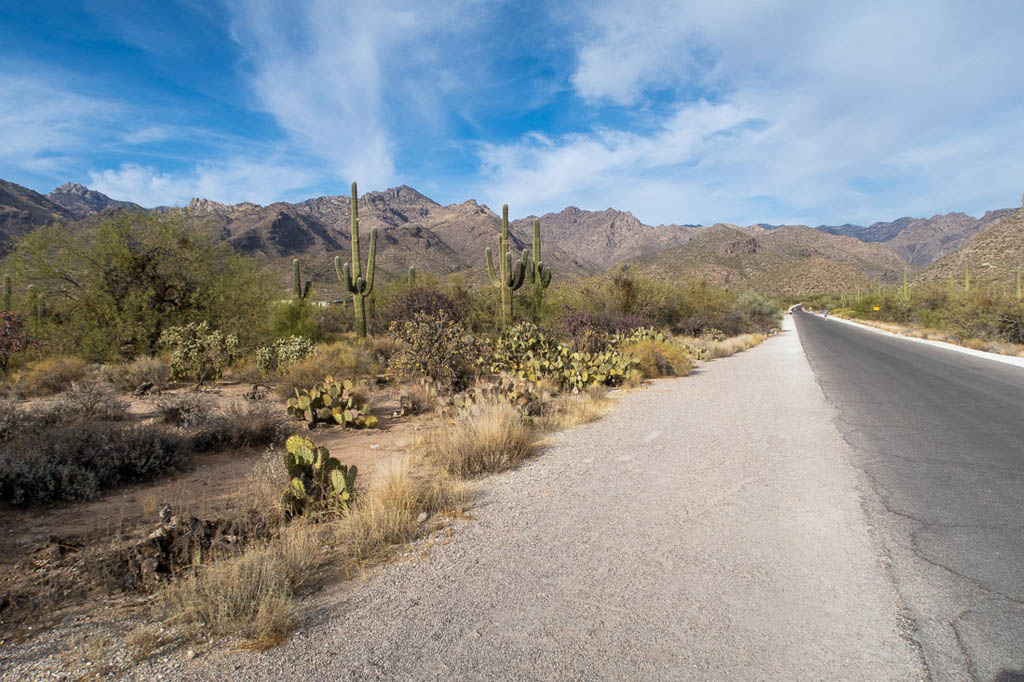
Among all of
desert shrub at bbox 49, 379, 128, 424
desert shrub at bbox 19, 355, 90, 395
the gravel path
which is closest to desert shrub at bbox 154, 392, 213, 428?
desert shrub at bbox 49, 379, 128, 424

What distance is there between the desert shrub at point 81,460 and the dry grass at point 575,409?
16.6ft

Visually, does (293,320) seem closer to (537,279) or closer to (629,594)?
(537,279)

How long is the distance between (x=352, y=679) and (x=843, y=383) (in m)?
13.2

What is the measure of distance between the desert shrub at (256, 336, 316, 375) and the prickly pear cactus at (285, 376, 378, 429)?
4.11 m

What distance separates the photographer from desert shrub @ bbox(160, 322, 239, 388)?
11932mm

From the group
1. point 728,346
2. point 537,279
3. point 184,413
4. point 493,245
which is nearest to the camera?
point 184,413

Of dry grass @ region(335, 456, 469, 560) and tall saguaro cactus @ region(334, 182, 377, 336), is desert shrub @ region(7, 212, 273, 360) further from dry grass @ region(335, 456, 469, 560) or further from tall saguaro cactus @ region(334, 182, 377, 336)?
Result: dry grass @ region(335, 456, 469, 560)

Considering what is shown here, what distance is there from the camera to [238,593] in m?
2.94

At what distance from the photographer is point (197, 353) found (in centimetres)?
1205

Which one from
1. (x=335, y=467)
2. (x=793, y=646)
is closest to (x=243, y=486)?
(x=335, y=467)

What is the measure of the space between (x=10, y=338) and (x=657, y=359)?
1642 centimetres

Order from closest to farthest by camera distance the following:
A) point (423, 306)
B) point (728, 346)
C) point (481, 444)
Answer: point (481, 444) → point (423, 306) → point (728, 346)

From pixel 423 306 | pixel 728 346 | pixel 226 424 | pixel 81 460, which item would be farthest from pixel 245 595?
pixel 728 346

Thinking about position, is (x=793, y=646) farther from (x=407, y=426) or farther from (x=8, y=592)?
(x=407, y=426)
